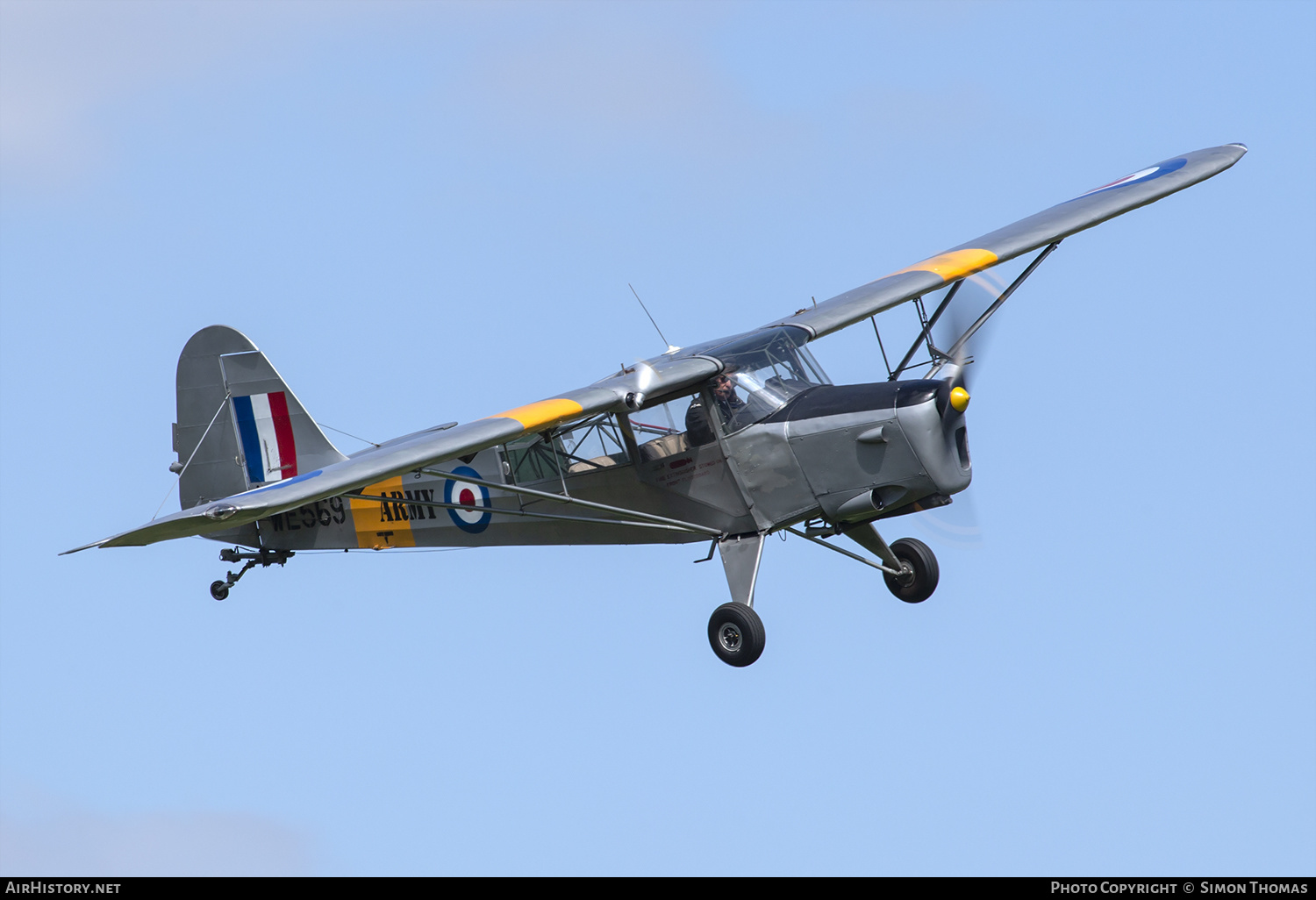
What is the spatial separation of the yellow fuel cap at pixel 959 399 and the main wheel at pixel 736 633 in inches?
102

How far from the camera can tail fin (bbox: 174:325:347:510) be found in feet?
59.7

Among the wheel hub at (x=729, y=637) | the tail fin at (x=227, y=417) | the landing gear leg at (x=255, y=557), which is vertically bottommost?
the wheel hub at (x=729, y=637)

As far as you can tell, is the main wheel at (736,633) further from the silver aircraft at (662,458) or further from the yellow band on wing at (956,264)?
the yellow band on wing at (956,264)

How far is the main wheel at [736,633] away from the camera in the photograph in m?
14.9

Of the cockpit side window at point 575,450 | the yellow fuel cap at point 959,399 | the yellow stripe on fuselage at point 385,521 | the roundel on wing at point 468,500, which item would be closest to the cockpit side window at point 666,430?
the cockpit side window at point 575,450

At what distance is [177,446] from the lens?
60.2 feet

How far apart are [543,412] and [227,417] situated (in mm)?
5323

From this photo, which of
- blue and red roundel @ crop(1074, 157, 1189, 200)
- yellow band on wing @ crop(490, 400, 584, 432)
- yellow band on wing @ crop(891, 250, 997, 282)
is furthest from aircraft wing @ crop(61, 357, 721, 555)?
blue and red roundel @ crop(1074, 157, 1189, 200)

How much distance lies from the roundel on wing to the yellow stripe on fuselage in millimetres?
617

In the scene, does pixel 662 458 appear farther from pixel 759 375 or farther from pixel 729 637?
pixel 729 637

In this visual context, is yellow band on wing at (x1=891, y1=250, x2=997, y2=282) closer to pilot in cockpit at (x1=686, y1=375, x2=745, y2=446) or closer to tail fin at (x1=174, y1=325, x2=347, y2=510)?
pilot in cockpit at (x1=686, y1=375, x2=745, y2=446)

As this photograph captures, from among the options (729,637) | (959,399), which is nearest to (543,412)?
(729,637)
